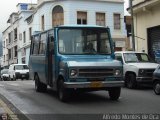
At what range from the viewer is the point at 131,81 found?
1917cm

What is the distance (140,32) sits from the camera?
2867 cm

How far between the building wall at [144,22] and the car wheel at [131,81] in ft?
23.9

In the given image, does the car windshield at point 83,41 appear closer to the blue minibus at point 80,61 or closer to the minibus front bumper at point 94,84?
the blue minibus at point 80,61

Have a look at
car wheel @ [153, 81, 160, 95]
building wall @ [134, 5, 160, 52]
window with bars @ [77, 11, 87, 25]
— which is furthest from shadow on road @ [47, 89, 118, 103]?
window with bars @ [77, 11, 87, 25]

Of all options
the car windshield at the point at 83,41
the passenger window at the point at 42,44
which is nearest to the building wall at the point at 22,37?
the passenger window at the point at 42,44

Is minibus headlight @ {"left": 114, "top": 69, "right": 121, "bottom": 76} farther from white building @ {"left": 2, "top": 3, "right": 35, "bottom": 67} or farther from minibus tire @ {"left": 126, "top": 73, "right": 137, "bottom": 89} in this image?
white building @ {"left": 2, "top": 3, "right": 35, "bottom": 67}

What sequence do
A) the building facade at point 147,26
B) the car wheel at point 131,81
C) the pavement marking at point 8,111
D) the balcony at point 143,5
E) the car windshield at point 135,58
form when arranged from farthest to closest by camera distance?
the building facade at point 147,26 < the balcony at point 143,5 < the car windshield at point 135,58 < the car wheel at point 131,81 < the pavement marking at point 8,111

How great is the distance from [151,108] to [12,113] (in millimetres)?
3951

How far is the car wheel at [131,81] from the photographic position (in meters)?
18.9

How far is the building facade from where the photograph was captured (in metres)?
26.0

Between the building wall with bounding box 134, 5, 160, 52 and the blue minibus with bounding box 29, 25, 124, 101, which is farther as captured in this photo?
the building wall with bounding box 134, 5, 160, 52

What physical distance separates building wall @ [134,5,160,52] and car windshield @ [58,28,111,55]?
37.7 feet

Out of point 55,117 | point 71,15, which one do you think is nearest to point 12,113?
point 55,117

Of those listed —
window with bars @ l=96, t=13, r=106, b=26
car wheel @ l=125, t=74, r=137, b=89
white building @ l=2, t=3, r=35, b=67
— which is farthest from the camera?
white building @ l=2, t=3, r=35, b=67
